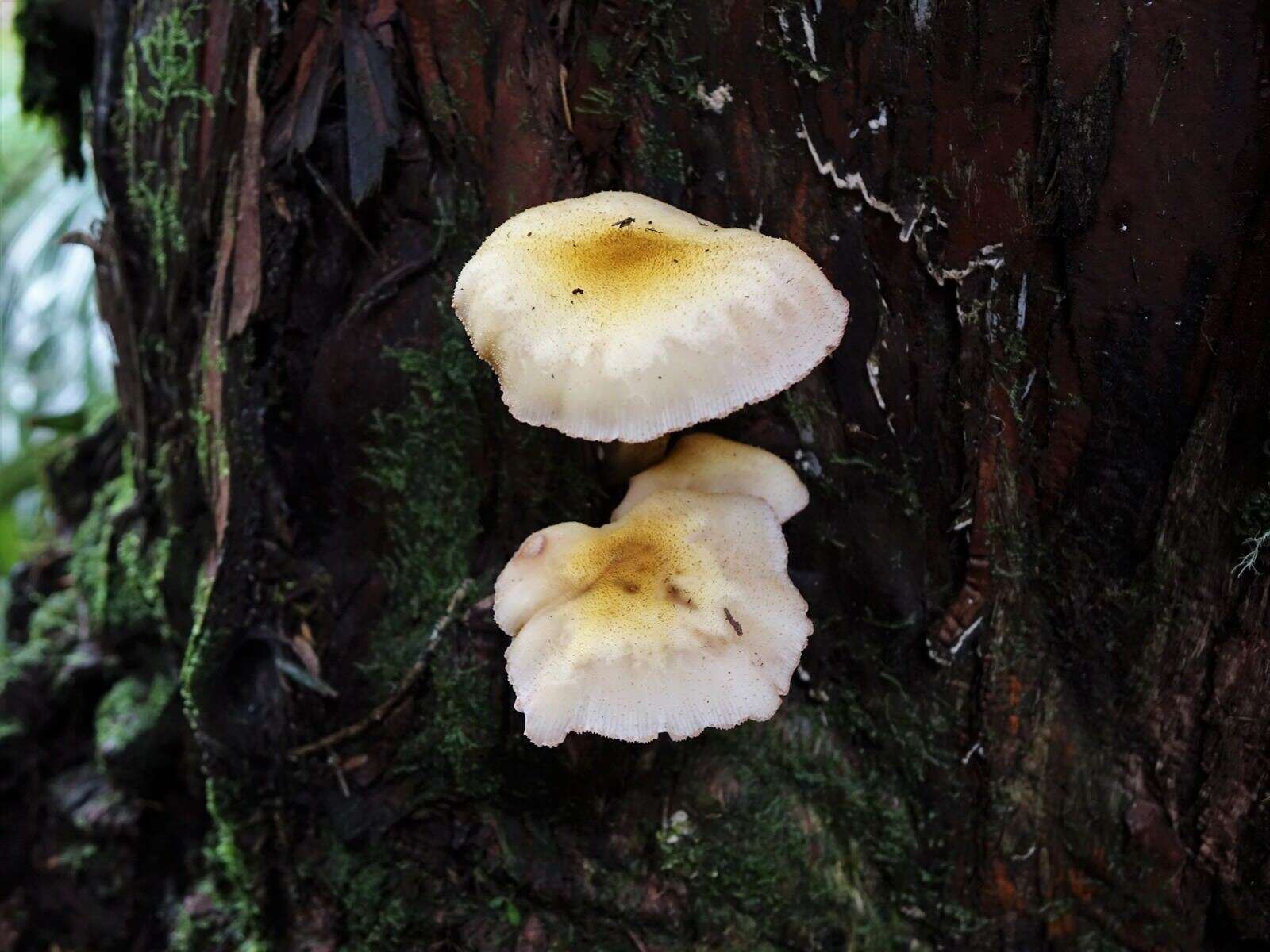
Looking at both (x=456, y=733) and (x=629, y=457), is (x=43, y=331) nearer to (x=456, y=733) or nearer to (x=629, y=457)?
(x=456, y=733)

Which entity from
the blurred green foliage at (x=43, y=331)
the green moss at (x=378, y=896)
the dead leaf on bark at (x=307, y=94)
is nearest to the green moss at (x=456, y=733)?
the green moss at (x=378, y=896)

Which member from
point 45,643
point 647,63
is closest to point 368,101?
point 647,63

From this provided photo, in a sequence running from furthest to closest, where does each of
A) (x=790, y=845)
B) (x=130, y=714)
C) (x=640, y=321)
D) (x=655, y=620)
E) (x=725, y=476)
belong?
(x=130, y=714)
(x=790, y=845)
(x=725, y=476)
(x=655, y=620)
(x=640, y=321)

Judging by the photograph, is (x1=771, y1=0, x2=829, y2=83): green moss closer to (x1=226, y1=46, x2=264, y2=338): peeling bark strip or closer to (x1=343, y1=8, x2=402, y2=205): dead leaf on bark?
(x1=343, y1=8, x2=402, y2=205): dead leaf on bark

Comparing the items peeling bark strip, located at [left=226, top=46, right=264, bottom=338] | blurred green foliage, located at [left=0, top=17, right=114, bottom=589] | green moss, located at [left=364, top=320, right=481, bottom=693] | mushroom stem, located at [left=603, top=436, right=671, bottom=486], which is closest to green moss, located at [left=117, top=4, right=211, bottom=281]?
peeling bark strip, located at [left=226, top=46, right=264, bottom=338]

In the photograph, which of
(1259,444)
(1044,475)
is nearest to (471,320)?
(1044,475)

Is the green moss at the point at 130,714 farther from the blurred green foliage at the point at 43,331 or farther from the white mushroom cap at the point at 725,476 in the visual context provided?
the white mushroom cap at the point at 725,476
